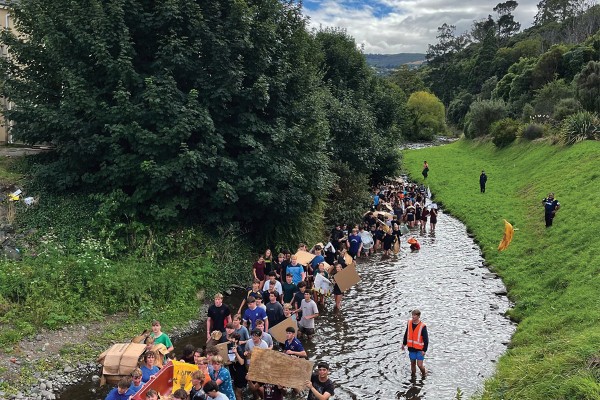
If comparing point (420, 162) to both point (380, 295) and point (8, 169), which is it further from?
point (8, 169)

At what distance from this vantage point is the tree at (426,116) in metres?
83.8

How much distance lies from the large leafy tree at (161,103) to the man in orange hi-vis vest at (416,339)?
7.35m

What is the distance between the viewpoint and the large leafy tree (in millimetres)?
15547

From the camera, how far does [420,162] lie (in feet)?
182

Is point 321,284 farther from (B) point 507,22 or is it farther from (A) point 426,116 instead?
(B) point 507,22

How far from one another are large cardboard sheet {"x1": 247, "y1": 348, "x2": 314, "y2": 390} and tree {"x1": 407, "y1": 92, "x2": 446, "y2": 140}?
254ft

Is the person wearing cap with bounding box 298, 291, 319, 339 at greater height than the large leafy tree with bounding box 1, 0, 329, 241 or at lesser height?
lesser

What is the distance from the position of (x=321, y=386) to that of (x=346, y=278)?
275 inches

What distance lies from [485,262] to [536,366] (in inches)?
447

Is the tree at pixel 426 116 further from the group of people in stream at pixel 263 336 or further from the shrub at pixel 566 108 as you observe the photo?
the group of people in stream at pixel 263 336

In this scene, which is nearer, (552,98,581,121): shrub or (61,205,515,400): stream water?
(61,205,515,400): stream water

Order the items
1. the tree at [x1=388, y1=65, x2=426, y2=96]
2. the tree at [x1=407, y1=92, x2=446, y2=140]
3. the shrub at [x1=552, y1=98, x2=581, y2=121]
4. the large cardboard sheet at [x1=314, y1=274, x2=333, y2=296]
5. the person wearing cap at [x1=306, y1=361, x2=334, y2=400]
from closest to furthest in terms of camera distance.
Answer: the person wearing cap at [x1=306, y1=361, x2=334, y2=400], the large cardboard sheet at [x1=314, y1=274, x2=333, y2=296], the shrub at [x1=552, y1=98, x2=581, y2=121], the tree at [x1=407, y1=92, x2=446, y2=140], the tree at [x1=388, y1=65, x2=426, y2=96]

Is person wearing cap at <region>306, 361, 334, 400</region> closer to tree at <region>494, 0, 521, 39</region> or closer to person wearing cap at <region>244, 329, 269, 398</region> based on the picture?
person wearing cap at <region>244, 329, 269, 398</region>

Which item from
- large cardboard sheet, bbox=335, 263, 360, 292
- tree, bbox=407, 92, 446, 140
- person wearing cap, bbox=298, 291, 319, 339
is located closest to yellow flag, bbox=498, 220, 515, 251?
large cardboard sheet, bbox=335, 263, 360, 292
